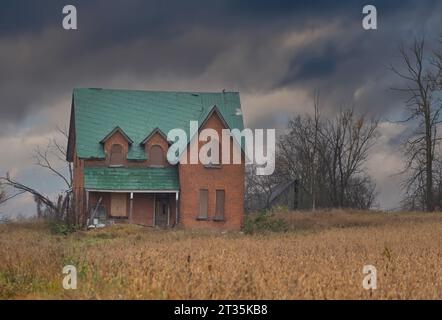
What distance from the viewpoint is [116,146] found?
143 ft

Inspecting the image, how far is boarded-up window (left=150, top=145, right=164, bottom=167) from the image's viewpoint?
44.2 meters

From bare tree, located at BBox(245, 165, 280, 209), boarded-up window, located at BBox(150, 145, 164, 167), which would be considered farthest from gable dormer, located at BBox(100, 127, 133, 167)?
bare tree, located at BBox(245, 165, 280, 209)

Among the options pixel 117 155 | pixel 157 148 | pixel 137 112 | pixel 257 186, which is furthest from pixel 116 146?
pixel 257 186

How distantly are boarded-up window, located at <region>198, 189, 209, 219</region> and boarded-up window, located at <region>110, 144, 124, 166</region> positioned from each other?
549 centimetres

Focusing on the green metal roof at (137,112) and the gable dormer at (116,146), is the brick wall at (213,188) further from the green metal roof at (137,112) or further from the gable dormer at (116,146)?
the gable dormer at (116,146)

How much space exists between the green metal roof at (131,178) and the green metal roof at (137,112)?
979mm

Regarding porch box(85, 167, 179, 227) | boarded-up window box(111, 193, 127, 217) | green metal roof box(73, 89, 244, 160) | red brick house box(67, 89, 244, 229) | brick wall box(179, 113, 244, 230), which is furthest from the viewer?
green metal roof box(73, 89, 244, 160)

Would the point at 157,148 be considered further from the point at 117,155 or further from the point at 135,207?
the point at 135,207

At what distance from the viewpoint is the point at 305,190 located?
69.9 m

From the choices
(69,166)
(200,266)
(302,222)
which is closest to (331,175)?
(302,222)

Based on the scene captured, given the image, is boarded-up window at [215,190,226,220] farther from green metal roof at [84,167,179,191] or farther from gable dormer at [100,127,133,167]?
gable dormer at [100,127,133,167]

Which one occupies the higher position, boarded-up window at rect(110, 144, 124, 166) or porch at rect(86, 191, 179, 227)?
boarded-up window at rect(110, 144, 124, 166)

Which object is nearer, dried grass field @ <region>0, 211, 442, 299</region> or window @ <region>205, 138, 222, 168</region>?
dried grass field @ <region>0, 211, 442, 299</region>

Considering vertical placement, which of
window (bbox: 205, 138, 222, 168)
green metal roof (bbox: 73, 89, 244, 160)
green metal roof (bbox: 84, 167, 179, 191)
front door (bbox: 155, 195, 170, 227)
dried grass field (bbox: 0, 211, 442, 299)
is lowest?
dried grass field (bbox: 0, 211, 442, 299)
